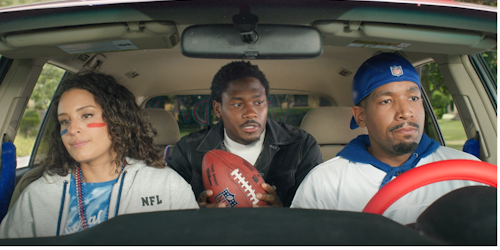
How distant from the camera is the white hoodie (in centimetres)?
171

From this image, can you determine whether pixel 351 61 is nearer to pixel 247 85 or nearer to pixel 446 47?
pixel 247 85

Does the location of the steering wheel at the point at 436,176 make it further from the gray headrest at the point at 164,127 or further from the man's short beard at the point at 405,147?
the gray headrest at the point at 164,127

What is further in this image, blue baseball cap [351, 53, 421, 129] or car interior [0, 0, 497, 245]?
blue baseball cap [351, 53, 421, 129]

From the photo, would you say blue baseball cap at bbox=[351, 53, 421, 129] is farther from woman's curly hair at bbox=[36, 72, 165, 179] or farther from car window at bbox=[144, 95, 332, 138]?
car window at bbox=[144, 95, 332, 138]

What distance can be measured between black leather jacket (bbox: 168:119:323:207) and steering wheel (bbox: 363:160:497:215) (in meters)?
1.26

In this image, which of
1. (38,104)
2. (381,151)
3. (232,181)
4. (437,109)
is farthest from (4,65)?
(38,104)

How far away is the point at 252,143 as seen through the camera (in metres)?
2.54

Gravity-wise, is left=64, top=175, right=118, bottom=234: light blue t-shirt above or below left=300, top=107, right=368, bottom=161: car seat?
below

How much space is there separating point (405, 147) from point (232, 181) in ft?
3.01

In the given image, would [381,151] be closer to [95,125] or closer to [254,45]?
[254,45]

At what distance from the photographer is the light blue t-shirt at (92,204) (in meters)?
1.73

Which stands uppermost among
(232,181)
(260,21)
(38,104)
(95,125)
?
(38,104)

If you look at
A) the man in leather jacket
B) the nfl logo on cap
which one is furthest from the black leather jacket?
the nfl logo on cap

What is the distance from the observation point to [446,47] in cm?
167
